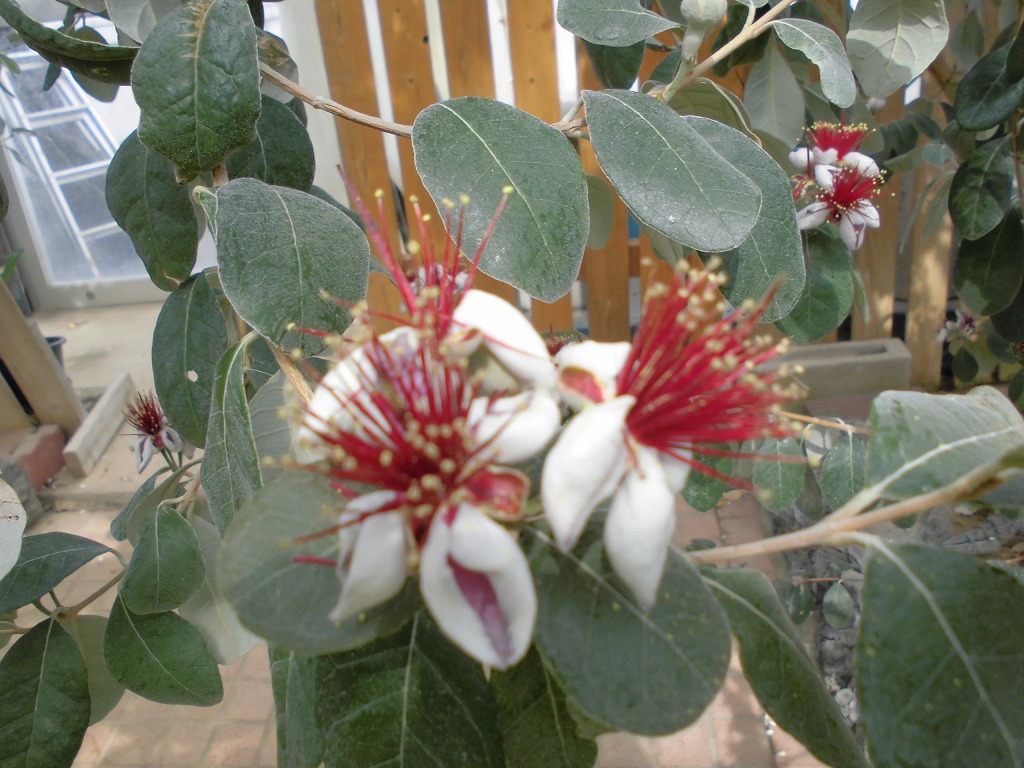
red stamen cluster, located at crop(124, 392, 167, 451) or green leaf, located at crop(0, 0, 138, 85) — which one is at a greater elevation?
green leaf, located at crop(0, 0, 138, 85)

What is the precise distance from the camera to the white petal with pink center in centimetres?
33

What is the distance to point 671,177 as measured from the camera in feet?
1.88

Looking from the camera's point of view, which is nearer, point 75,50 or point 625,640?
point 625,640

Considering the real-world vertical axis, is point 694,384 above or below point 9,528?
above

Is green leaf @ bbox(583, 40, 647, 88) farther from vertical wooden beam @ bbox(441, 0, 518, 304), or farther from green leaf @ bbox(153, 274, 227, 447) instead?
vertical wooden beam @ bbox(441, 0, 518, 304)

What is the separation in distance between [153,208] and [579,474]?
0.69 meters

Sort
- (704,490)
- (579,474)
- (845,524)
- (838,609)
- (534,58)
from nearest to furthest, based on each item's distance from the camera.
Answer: (579,474)
(845,524)
(704,490)
(838,609)
(534,58)

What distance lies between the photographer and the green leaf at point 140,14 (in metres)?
0.69

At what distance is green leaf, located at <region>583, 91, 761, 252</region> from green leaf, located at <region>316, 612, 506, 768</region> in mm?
323

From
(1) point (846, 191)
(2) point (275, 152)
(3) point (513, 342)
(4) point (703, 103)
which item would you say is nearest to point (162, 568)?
(2) point (275, 152)

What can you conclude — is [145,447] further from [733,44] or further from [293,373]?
[733,44]

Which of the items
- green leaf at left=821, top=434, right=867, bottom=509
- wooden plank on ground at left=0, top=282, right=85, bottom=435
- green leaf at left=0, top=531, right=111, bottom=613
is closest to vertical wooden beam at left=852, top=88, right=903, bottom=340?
green leaf at left=821, top=434, right=867, bottom=509

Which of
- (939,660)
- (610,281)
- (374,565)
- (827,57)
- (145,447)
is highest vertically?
(827,57)

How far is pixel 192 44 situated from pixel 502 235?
29cm
